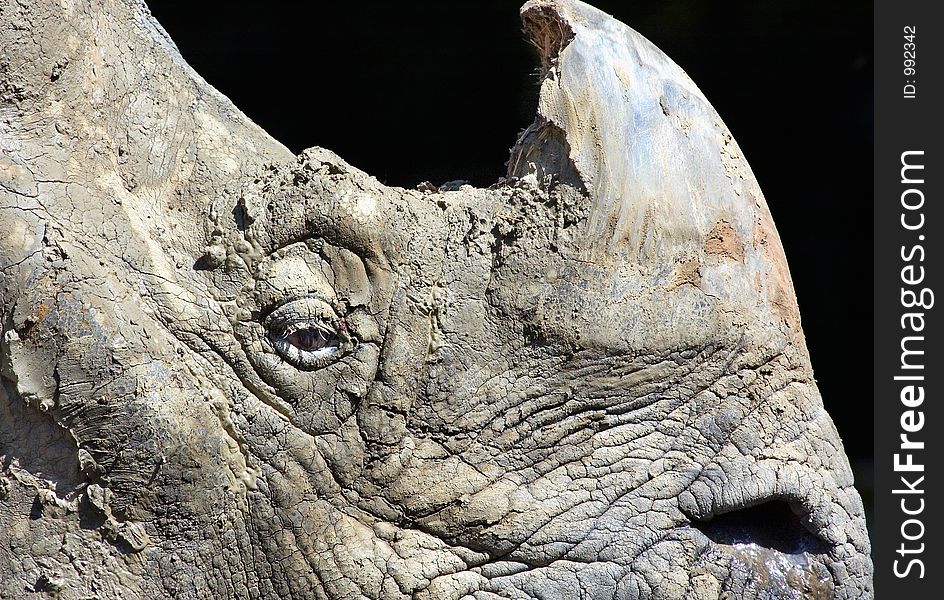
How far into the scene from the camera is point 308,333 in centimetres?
202

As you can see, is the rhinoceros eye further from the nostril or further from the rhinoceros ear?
the nostril

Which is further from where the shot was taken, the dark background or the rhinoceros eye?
the dark background

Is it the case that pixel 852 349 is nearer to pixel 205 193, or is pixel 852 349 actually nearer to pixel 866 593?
pixel 866 593

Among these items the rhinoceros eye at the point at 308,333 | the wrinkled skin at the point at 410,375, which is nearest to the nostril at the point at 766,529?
the wrinkled skin at the point at 410,375

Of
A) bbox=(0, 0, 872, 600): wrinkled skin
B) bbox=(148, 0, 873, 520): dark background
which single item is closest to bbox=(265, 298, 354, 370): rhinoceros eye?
bbox=(0, 0, 872, 600): wrinkled skin

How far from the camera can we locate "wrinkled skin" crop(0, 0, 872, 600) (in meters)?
1.97

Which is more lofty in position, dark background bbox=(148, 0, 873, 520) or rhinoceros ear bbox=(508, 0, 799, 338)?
dark background bbox=(148, 0, 873, 520)

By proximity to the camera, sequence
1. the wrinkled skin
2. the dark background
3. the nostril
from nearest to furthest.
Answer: the wrinkled skin → the nostril → the dark background

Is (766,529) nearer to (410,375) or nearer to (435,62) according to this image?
(410,375)

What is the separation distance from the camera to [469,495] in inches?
80.5

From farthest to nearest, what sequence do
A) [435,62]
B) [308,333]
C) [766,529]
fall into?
[435,62] → [766,529] → [308,333]

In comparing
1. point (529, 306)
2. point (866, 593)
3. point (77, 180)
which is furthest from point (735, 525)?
point (77, 180)

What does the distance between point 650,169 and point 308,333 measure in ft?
2.27

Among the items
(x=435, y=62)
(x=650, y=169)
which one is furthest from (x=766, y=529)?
(x=435, y=62)
